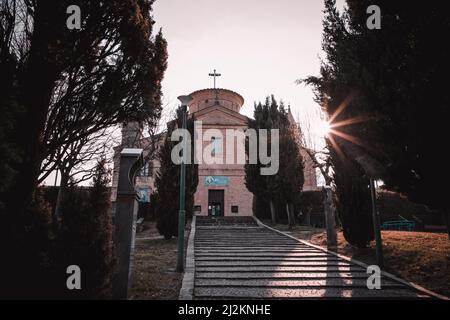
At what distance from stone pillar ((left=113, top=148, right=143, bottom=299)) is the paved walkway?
1492mm

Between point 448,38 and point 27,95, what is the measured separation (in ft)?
25.4

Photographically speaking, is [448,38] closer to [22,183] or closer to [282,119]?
[22,183]

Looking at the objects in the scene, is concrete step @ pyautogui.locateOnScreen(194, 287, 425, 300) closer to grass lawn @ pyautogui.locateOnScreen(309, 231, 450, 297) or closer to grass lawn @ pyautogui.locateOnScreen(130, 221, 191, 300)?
grass lawn @ pyautogui.locateOnScreen(130, 221, 191, 300)

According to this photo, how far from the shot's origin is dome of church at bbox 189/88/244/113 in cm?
2986

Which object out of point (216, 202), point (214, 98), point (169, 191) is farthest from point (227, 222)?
point (214, 98)

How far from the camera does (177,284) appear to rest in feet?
20.4

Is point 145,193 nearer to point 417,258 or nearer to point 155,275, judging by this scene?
point 155,275

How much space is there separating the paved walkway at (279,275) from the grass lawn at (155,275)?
52 cm

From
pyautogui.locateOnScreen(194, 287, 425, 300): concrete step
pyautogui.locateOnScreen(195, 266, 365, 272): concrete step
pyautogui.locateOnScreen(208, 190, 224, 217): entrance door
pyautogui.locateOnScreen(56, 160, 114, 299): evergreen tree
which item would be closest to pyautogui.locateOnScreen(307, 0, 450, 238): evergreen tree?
pyautogui.locateOnScreen(194, 287, 425, 300): concrete step

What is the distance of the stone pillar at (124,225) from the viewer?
470 centimetres

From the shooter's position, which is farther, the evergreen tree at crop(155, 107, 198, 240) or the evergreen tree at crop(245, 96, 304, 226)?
the evergreen tree at crop(245, 96, 304, 226)

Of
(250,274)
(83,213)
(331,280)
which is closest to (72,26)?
(83,213)

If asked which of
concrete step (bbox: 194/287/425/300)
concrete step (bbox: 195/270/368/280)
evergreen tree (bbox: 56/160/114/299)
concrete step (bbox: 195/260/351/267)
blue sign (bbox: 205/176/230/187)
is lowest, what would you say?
concrete step (bbox: 194/287/425/300)

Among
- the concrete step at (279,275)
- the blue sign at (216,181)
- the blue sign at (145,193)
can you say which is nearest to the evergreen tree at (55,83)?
the concrete step at (279,275)
